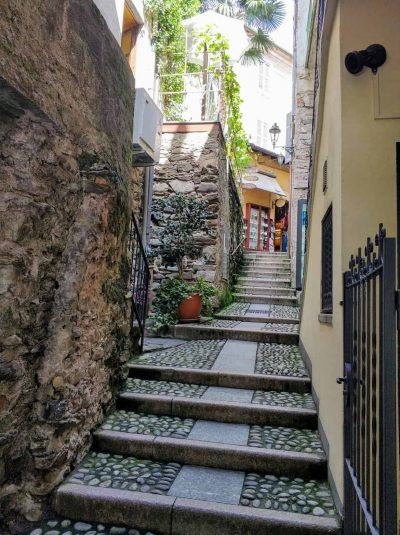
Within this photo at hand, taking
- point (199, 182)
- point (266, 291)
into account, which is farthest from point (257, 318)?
point (199, 182)

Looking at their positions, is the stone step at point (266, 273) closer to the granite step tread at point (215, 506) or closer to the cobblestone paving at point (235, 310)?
the cobblestone paving at point (235, 310)

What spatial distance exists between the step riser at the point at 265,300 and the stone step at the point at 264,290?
361mm

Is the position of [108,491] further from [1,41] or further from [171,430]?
[1,41]

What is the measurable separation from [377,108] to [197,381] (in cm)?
261

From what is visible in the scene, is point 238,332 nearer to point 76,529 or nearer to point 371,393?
point 76,529

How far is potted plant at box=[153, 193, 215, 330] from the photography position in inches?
221

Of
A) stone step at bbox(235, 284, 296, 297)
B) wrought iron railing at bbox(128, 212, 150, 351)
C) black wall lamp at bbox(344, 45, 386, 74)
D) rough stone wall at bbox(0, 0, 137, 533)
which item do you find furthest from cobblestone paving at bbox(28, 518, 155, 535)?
stone step at bbox(235, 284, 296, 297)

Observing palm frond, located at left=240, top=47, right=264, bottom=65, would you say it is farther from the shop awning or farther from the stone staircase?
the stone staircase

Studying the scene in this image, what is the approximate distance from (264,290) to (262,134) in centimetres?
1337

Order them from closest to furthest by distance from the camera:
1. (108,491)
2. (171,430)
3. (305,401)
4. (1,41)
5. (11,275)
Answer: (1,41), (11,275), (108,491), (171,430), (305,401)

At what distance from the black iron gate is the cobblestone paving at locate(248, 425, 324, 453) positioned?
737 millimetres

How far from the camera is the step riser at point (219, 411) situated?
2920 millimetres

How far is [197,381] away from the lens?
3598 mm

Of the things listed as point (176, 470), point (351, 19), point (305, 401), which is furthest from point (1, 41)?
point (305, 401)
